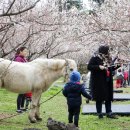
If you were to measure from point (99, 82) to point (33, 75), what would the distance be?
1.79 metres

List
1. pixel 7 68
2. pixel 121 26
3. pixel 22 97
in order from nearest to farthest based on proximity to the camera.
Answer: pixel 7 68 → pixel 22 97 → pixel 121 26

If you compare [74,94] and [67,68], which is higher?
[67,68]

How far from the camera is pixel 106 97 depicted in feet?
37.6

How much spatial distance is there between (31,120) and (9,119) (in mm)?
774

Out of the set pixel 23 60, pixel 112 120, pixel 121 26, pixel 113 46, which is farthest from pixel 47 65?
pixel 113 46

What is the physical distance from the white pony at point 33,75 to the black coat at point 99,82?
678 millimetres

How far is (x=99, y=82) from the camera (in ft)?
37.6

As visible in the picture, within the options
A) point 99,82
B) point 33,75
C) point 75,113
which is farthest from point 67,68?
point 75,113

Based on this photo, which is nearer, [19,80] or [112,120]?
[19,80]

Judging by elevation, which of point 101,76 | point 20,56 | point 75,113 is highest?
point 20,56

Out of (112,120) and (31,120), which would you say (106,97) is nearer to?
(112,120)

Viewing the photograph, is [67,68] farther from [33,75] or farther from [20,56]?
[20,56]

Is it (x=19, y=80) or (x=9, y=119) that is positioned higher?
(x=19, y=80)

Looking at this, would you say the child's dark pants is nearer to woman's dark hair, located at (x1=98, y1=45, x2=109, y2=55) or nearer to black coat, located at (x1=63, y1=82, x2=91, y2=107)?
black coat, located at (x1=63, y1=82, x2=91, y2=107)
